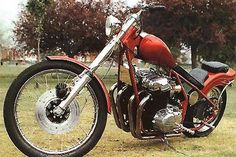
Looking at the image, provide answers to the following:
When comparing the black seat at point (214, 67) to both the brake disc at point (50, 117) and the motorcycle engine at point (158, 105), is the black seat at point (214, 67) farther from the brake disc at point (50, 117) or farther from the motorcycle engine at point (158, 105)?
the brake disc at point (50, 117)

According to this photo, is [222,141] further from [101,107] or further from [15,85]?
[15,85]

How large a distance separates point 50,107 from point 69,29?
32589 mm

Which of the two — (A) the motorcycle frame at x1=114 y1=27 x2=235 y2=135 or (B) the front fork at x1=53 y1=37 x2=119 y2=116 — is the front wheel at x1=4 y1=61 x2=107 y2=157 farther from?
(A) the motorcycle frame at x1=114 y1=27 x2=235 y2=135

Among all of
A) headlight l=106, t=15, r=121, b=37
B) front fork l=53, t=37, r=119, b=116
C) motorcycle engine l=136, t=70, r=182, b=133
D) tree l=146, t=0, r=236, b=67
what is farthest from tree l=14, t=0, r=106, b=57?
front fork l=53, t=37, r=119, b=116

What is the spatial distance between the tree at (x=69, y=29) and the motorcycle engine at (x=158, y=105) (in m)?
31.3

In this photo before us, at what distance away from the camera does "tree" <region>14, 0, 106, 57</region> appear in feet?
120

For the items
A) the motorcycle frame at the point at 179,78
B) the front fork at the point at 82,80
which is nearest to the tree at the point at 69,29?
the motorcycle frame at the point at 179,78

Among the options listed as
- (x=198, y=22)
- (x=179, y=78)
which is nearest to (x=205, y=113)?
(x=179, y=78)

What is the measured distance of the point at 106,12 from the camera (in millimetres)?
39188

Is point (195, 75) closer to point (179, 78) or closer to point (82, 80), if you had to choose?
point (179, 78)

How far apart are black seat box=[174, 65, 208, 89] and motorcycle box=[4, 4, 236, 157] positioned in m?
0.01

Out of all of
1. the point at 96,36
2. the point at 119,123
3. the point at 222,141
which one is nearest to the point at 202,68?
the point at 222,141

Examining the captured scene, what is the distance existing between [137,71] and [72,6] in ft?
110

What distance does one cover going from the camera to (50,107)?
14.7ft
